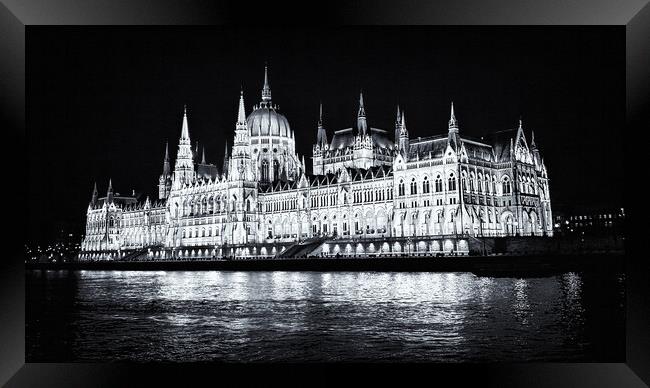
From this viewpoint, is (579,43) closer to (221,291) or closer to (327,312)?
(327,312)

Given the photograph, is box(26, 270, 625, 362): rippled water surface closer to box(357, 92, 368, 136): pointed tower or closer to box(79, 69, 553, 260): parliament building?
box(79, 69, 553, 260): parliament building

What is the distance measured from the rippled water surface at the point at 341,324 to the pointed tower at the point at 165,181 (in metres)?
62.2

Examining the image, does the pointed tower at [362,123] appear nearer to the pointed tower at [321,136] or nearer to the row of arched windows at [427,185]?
the pointed tower at [321,136]

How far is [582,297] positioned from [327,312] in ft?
29.5

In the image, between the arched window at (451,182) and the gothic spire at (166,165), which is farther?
the gothic spire at (166,165)

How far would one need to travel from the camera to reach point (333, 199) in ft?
204

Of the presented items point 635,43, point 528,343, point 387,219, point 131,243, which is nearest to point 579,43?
point 635,43

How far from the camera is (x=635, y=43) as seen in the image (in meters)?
13.8

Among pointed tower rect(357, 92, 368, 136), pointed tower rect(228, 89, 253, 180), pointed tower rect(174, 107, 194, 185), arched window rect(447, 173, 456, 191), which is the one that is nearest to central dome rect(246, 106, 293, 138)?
pointed tower rect(228, 89, 253, 180)

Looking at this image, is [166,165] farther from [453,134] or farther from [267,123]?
[453,134]

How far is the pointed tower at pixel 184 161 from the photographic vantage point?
3273 inches
